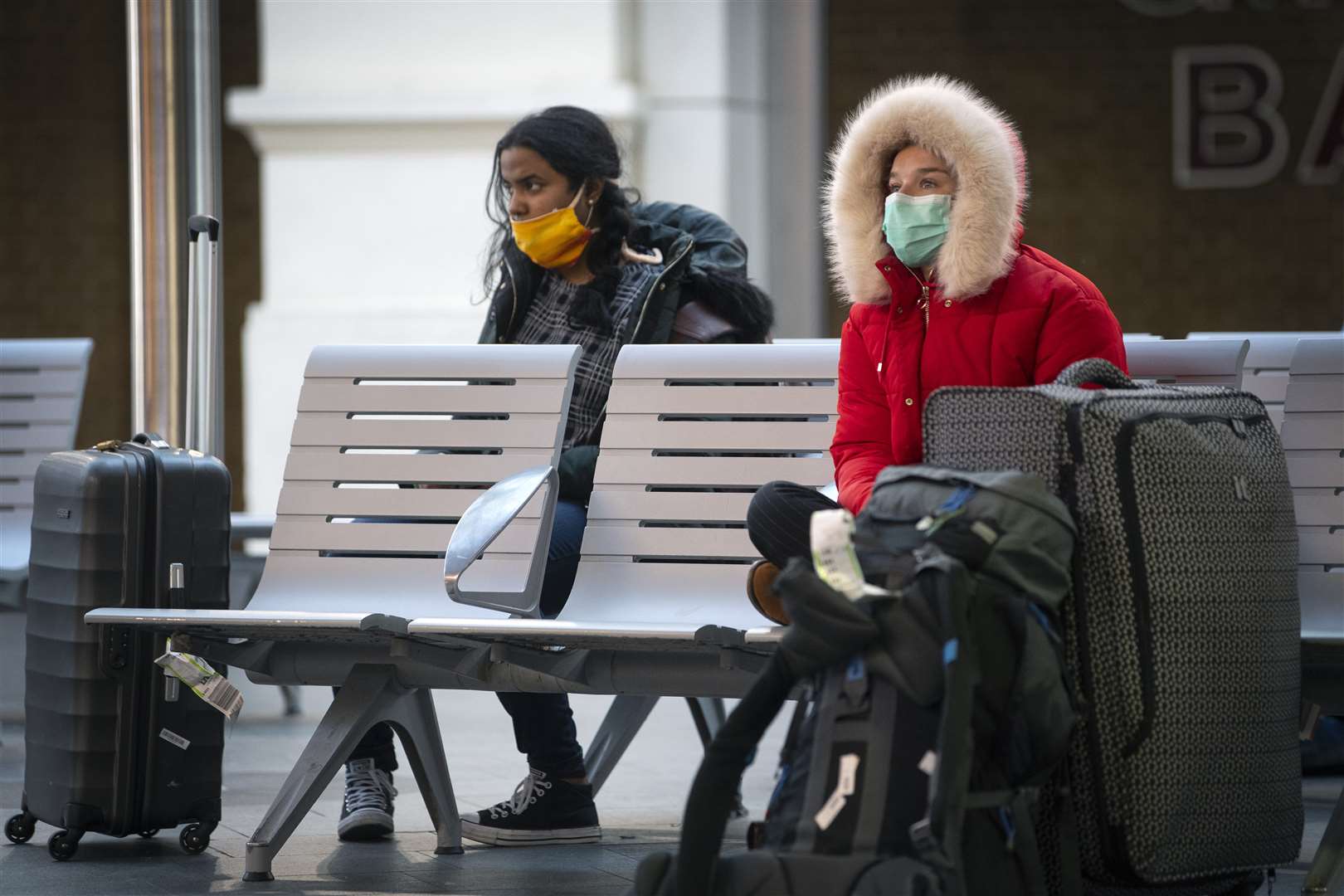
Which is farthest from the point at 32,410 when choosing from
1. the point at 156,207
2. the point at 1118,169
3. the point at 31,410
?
the point at 1118,169

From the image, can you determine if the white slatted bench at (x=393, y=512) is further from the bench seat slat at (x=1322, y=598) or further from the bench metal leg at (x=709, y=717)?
the bench seat slat at (x=1322, y=598)

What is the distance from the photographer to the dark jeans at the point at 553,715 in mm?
4301

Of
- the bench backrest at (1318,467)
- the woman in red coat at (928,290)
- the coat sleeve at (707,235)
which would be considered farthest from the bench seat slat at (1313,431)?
the coat sleeve at (707,235)

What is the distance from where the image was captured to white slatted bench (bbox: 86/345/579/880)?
13.2 ft

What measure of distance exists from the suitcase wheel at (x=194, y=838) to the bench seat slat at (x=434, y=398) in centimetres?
101

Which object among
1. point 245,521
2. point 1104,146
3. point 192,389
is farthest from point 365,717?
point 1104,146

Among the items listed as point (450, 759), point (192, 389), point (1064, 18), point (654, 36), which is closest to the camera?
point (192, 389)

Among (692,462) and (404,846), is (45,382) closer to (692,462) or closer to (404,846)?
(404,846)

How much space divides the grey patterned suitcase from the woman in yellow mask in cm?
151

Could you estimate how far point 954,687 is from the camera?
107 inches

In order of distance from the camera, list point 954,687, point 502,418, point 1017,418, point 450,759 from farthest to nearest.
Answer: point 450,759 < point 502,418 < point 1017,418 < point 954,687

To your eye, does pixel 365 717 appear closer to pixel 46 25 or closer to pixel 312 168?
pixel 312 168

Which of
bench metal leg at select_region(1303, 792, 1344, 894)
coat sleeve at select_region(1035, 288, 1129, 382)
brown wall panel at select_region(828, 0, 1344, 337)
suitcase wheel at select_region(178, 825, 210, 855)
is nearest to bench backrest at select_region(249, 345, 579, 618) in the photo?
suitcase wheel at select_region(178, 825, 210, 855)

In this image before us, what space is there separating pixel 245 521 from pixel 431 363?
165cm
